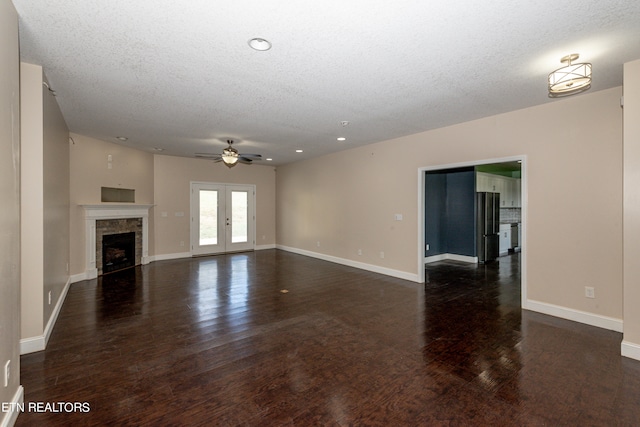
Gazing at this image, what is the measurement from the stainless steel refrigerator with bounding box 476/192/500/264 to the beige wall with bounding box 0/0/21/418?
26.5 ft

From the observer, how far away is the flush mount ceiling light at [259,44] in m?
2.41

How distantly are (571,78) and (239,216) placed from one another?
831 centimetres

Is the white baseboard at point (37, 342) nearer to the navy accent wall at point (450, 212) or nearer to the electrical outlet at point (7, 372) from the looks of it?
the electrical outlet at point (7, 372)

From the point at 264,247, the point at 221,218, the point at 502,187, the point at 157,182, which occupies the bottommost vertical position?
the point at 264,247

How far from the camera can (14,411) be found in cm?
196

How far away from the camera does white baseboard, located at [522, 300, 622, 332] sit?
3.39m

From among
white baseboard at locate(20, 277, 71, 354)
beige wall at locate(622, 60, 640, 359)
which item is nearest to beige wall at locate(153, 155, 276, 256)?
white baseboard at locate(20, 277, 71, 354)

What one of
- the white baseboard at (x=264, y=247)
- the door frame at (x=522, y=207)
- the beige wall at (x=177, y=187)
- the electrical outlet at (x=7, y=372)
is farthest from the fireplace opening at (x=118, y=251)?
the door frame at (x=522, y=207)

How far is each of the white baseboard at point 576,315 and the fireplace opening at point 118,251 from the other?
7716 mm

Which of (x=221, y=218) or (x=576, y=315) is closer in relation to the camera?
(x=576, y=315)

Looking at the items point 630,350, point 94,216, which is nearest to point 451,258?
point 630,350

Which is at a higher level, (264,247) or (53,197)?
(53,197)

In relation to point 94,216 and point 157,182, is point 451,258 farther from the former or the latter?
point 94,216

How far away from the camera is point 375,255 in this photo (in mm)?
6414
